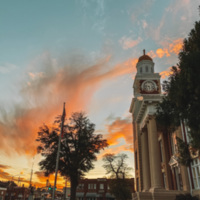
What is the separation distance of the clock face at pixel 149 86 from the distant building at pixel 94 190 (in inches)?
1796

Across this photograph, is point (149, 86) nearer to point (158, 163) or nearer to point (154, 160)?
point (154, 160)

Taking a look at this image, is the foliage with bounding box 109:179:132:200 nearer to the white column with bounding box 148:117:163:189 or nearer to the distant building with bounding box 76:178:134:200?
the distant building with bounding box 76:178:134:200

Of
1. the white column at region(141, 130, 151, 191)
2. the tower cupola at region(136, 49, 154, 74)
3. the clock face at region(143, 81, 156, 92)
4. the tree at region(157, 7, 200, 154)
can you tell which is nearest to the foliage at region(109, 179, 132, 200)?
the white column at region(141, 130, 151, 191)

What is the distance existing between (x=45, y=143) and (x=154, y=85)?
23559 millimetres

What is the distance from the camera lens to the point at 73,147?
34375 millimetres

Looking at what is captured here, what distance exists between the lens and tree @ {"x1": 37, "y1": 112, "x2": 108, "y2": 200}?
32.5 m

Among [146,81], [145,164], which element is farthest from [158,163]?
[146,81]

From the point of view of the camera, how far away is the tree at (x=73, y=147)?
32.5m

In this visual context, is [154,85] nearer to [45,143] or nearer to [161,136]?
[161,136]

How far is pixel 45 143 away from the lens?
3434 centimetres

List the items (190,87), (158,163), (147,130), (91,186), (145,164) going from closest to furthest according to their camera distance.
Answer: (190,87), (158,163), (145,164), (147,130), (91,186)

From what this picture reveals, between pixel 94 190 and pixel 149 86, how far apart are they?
5137 centimetres

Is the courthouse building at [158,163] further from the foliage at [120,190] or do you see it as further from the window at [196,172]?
the foliage at [120,190]

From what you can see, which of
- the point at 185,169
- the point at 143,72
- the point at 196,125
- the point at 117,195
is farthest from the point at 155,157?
the point at 117,195
